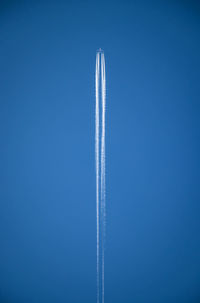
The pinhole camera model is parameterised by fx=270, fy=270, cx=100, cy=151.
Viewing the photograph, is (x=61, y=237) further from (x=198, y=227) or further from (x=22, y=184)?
(x=198, y=227)

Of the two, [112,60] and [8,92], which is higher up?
[112,60]

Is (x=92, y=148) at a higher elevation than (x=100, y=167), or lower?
higher

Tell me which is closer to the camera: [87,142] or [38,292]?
[87,142]

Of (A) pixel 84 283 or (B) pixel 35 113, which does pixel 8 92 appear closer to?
(B) pixel 35 113

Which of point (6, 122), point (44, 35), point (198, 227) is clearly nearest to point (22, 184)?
point (6, 122)

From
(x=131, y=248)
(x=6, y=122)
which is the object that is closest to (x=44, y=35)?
(x=6, y=122)

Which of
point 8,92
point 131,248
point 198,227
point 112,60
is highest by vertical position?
point 112,60
